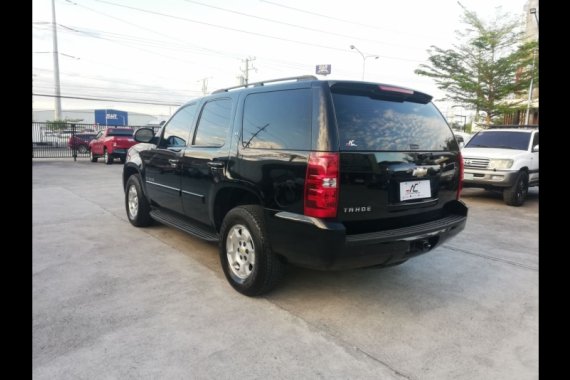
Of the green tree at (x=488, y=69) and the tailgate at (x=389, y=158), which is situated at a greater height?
the green tree at (x=488, y=69)

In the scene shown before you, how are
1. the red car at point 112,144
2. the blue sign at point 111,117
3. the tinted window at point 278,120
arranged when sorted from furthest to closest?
the blue sign at point 111,117
the red car at point 112,144
the tinted window at point 278,120

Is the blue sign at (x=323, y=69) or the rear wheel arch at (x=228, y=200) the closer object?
the rear wheel arch at (x=228, y=200)

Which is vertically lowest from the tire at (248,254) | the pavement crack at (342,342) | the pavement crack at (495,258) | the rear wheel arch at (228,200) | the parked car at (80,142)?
the pavement crack at (342,342)

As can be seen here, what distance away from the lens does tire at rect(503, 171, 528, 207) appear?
7.96 meters

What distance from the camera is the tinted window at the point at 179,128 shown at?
14.7 ft

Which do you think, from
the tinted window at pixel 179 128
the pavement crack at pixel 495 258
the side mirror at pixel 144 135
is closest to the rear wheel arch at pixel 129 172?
the side mirror at pixel 144 135

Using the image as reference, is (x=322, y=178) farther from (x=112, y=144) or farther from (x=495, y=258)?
(x=112, y=144)

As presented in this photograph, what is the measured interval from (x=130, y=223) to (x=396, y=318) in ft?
14.2

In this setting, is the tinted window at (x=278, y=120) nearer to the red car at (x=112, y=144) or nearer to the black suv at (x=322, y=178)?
the black suv at (x=322, y=178)

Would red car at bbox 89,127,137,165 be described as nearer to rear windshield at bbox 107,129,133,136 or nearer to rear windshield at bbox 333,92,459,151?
rear windshield at bbox 107,129,133,136

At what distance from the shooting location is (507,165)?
7.95 meters

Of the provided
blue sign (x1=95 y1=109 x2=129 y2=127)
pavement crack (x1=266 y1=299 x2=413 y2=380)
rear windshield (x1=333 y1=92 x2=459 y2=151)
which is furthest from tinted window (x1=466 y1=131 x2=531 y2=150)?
blue sign (x1=95 y1=109 x2=129 y2=127)

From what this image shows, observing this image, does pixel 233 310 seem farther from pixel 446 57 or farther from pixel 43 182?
pixel 446 57
